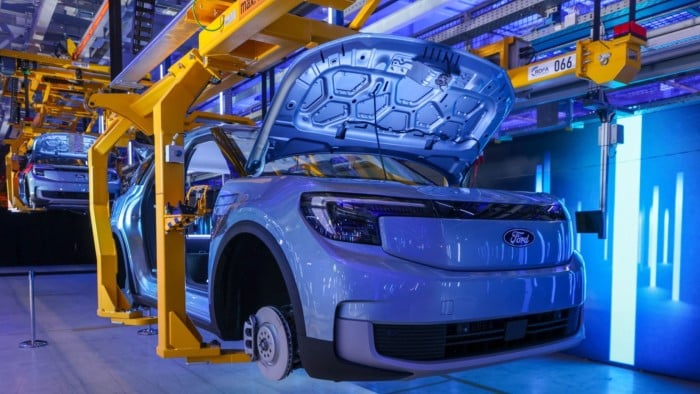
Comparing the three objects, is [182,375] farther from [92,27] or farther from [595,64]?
[92,27]

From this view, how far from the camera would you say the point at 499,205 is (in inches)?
79.7

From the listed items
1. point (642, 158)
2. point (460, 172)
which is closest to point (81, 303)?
point (460, 172)

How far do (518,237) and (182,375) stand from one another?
274 cm

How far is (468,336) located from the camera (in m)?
1.82

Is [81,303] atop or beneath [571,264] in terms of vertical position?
beneath

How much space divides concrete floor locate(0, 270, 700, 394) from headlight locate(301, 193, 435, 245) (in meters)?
1.98

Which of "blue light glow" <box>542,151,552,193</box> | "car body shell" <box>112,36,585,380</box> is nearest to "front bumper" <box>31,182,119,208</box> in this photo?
"blue light glow" <box>542,151,552,193</box>

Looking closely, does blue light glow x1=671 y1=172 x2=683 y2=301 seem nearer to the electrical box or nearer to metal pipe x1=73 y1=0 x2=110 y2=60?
the electrical box

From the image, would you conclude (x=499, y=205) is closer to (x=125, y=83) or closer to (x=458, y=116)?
(x=458, y=116)

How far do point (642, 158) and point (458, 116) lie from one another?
249 centimetres

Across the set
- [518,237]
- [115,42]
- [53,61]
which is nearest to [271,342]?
[518,237]

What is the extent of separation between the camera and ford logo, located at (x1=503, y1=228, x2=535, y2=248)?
1.95 meters

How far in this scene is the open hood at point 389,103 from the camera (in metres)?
2.15

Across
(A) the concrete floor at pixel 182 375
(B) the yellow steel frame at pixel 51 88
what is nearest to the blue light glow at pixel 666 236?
(A) the concrete floor at pixel 182 375
